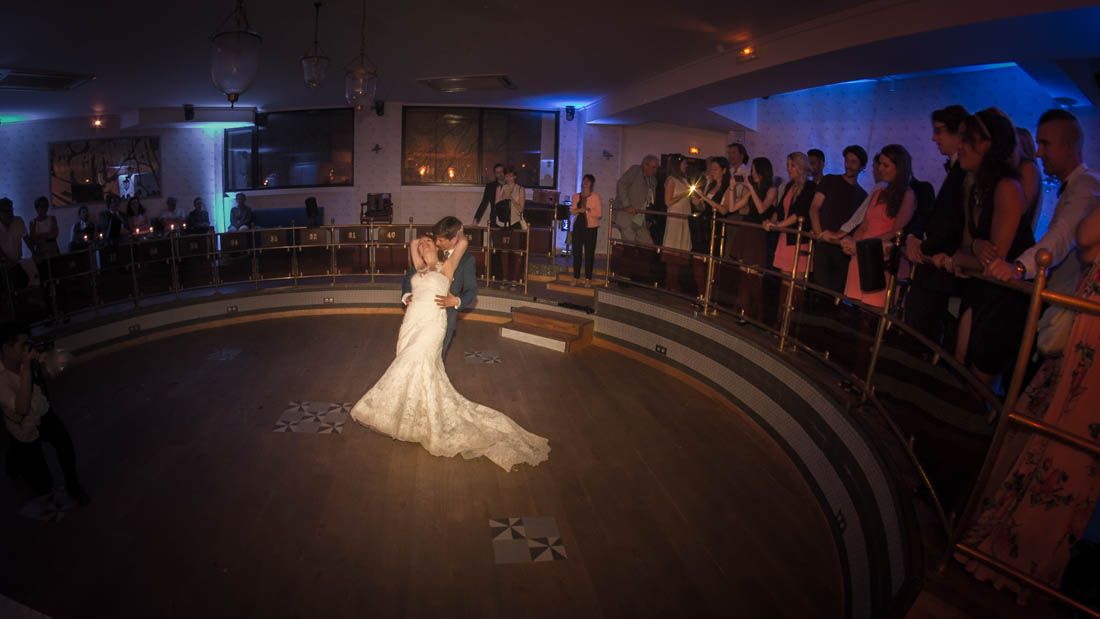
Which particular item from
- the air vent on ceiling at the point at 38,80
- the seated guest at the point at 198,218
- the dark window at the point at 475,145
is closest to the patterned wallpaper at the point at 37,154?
the seated guest at the point at 198,218

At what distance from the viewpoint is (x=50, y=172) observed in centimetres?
1409

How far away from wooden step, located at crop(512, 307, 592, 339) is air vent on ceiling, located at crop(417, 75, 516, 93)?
3.84 m

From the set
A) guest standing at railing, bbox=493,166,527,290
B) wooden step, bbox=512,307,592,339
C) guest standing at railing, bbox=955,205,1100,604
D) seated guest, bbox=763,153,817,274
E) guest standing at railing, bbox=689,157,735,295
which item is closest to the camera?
guest standing at railing, bbox=955,205,1100,604

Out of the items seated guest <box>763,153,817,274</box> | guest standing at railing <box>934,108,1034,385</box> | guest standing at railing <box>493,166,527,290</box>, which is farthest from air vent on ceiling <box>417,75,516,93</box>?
guest standing at railing <box>934,108,1034,385</box>

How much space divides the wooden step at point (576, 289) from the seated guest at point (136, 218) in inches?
350

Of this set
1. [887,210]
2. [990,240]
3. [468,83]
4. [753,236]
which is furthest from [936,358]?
[468,83]

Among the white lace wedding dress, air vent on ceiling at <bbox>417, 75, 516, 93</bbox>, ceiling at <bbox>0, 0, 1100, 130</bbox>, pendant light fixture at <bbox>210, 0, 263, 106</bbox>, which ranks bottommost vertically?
the white lace wedding dress

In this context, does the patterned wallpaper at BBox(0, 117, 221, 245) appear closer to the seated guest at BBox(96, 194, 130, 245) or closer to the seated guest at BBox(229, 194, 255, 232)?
the seated guest at BBox(96, 194, 130, 245)

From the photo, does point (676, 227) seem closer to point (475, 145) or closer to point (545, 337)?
point (545, 337)

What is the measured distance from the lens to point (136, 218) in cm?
1298

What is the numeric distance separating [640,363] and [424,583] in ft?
14.6

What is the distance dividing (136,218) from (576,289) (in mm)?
9681

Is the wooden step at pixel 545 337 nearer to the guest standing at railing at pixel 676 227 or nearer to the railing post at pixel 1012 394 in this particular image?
the guest standing at railing at pixel 676 227

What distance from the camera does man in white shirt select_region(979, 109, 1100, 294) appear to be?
2938mm
